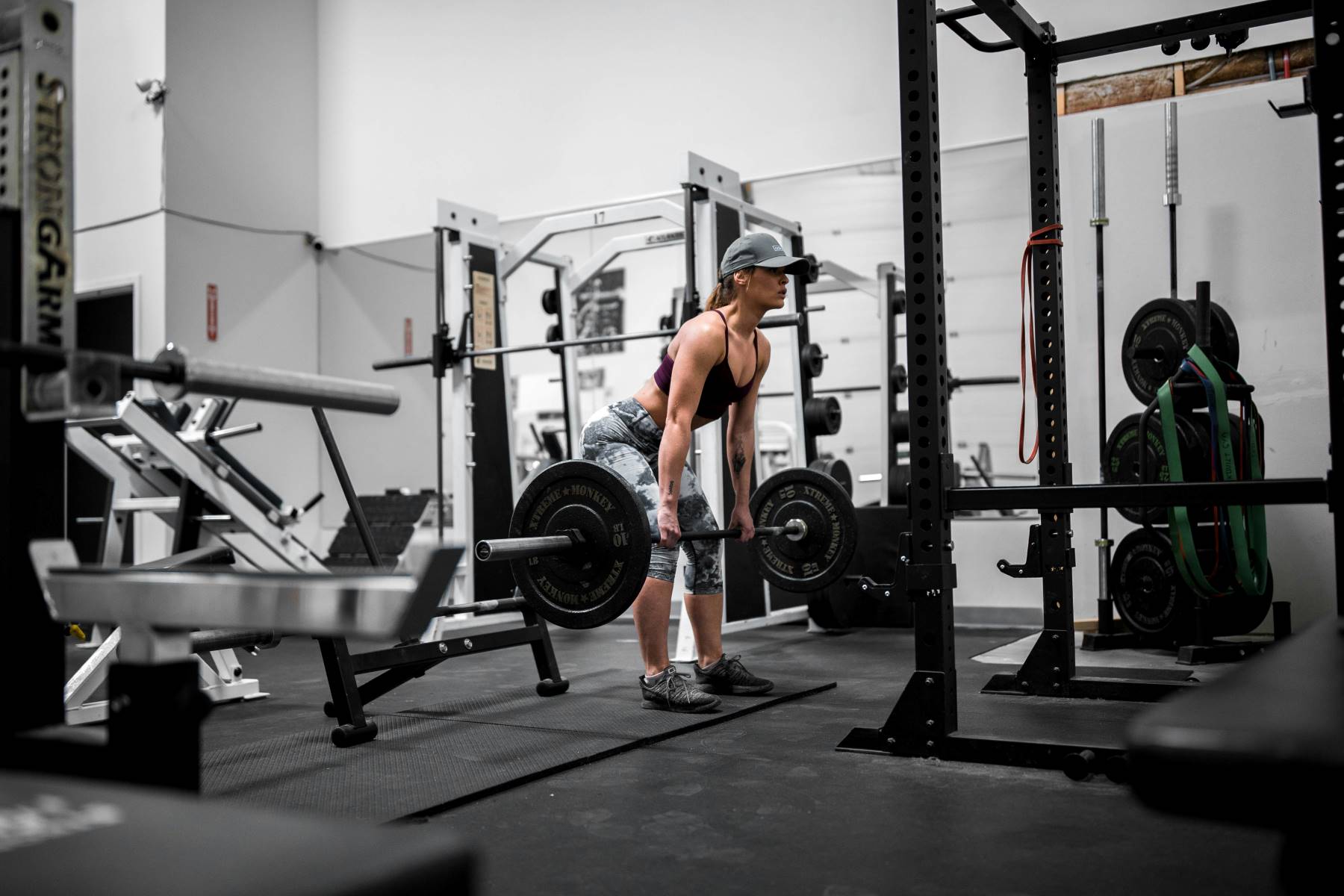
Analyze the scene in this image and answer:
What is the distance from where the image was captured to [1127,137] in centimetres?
500

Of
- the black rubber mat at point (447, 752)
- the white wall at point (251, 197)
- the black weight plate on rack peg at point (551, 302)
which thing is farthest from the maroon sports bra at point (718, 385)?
the white wall at point (251, 197)

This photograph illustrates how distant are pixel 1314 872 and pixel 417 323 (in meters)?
6.87

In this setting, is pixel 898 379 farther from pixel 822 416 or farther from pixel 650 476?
pixel 650 476

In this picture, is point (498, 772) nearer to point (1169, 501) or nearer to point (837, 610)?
point (1169, 501)

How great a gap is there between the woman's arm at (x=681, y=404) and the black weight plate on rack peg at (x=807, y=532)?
73 centimetres

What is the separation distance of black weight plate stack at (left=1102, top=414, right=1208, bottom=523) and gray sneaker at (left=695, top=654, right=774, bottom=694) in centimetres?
141

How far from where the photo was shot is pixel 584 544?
2807 mm

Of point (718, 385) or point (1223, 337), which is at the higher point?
point (1223, 337)

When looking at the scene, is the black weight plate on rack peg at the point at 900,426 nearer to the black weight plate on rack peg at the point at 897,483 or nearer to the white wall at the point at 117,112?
the black weight plate on rack peg at the point at 897,483

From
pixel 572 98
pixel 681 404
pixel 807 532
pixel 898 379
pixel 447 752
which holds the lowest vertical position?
pixel 447 752

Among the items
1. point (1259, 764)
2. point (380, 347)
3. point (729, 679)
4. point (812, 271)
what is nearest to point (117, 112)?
point (380, 347)

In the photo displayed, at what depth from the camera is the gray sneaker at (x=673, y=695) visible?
3262 millimetres

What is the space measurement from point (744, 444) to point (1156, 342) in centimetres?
181

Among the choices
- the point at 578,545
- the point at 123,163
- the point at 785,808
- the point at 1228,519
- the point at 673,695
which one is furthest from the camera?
the point at 123,163
